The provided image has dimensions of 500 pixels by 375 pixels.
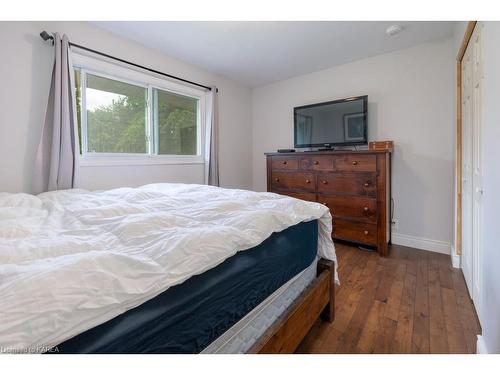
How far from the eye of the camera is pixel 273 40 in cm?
255

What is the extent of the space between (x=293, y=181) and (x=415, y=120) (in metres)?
1.50

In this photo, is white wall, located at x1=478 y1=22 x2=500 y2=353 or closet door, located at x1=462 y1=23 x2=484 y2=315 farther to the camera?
closet door, located at x1=462 y1=23 x2=484 y2=315

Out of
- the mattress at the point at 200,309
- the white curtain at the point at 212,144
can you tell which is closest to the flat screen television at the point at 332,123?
the white curtain at the point at 212,144

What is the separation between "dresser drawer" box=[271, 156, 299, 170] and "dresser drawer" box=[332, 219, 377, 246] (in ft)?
2.74

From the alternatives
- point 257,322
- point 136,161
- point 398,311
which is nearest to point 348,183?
point 398,311

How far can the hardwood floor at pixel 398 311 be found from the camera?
1324 millimetres

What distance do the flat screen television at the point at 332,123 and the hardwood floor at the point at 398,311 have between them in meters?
1.44

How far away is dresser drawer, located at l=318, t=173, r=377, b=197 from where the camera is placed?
2.54m

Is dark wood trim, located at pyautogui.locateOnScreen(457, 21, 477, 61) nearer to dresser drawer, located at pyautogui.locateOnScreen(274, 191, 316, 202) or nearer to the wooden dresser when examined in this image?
the wooden dresser

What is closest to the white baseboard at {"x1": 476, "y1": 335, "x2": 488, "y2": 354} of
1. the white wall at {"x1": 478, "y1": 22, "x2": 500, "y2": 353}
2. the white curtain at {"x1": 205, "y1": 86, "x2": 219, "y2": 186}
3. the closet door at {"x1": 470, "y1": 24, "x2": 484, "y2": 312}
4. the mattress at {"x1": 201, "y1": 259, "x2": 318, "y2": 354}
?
the white wall at {"x1": 478, "y1": 22, "x2": 500, "y2": 353}

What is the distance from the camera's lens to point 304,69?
3.30m
